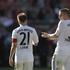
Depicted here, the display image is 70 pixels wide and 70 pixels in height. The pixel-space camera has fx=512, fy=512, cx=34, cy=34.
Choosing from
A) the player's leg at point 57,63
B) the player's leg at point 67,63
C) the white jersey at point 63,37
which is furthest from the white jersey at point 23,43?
the player's leg at point 67,63

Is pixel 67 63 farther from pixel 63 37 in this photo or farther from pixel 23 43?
pixel 23 43

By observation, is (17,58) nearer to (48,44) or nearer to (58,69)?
(58,69)

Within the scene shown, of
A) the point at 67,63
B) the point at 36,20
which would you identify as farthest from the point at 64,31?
the point at 36,20

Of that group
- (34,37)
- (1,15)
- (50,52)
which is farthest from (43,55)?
(34,37)

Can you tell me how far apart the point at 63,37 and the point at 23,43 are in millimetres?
1050

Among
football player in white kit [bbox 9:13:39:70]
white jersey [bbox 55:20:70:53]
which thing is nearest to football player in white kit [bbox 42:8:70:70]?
white jersey [bbox 55:20:70:53]

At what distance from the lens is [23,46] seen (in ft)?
42.5

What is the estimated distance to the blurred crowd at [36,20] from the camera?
867 inches

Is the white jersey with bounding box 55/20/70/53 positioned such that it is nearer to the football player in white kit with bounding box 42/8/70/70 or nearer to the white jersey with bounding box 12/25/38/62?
the football player in white kit with bounding box 42/8/70/70

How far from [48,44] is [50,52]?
370 millimetres

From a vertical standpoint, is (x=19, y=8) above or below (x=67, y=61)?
above

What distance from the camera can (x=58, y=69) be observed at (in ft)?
41.9

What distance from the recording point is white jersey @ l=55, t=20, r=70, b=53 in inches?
496

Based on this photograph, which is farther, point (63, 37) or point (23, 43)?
point (23, 43)
